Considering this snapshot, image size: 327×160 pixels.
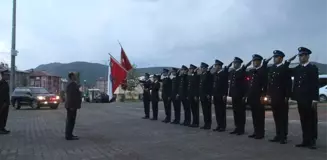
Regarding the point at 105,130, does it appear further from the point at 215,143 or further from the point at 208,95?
the point at 215,143

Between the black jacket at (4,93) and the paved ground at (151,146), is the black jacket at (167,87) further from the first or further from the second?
the black jacket at (4,93)

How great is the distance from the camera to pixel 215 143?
33.9ft

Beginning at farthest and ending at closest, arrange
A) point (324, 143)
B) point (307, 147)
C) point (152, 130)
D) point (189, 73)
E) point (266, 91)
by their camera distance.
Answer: point (189, 73) < point (152, 130) < point (266, 91) < point (324, 143) < point (307, 147)

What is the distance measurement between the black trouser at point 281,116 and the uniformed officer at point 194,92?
4.21 meters

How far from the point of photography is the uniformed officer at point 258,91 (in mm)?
11171

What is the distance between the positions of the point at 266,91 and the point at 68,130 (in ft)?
17.5

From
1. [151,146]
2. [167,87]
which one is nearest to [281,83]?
[151,146]

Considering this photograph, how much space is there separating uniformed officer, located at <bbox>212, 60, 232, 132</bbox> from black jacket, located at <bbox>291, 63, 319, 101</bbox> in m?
3.61

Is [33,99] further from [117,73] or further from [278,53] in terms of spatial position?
[278,53]

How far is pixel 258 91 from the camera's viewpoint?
1130cm

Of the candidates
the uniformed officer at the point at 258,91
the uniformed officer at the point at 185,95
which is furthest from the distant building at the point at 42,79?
the uniformed officer at the point at 258,91

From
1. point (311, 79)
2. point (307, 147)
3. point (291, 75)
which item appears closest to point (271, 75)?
point (291, 75)

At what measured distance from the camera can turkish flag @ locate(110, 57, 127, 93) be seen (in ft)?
79.5

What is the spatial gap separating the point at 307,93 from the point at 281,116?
1.28 m
